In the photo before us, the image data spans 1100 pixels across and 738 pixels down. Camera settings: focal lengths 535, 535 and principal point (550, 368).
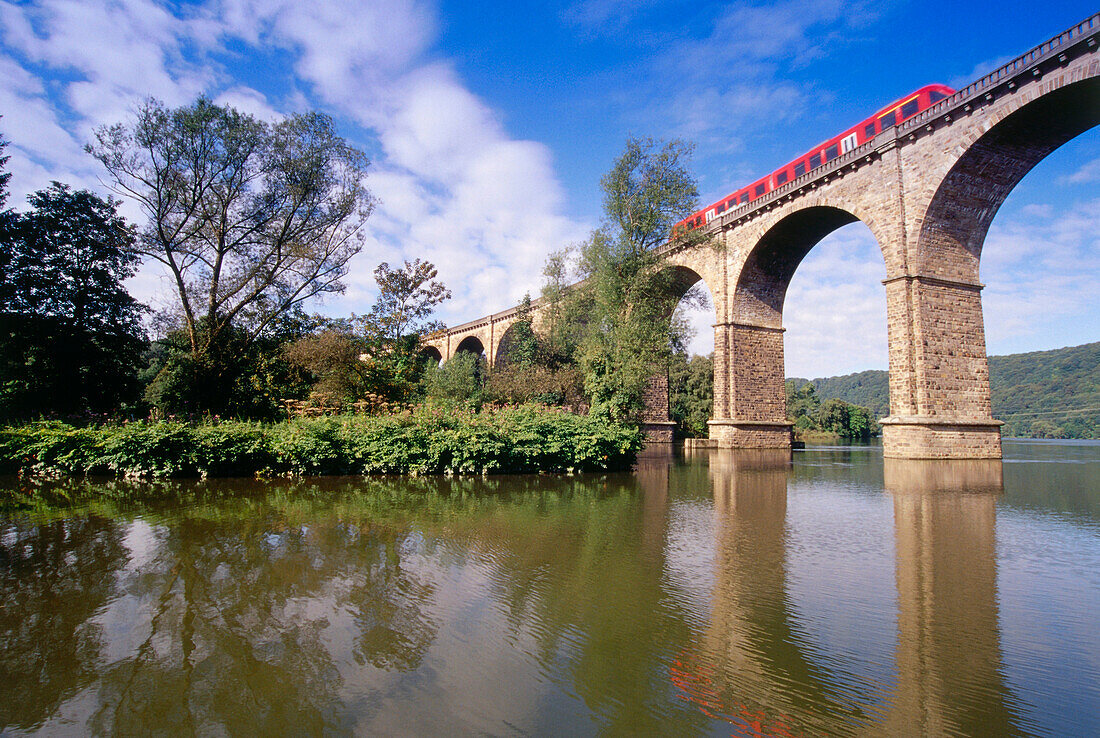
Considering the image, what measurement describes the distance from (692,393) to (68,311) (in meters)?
31.7

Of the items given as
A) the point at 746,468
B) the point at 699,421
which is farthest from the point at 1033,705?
the point at 699,421

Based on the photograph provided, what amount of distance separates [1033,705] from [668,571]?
222 cm

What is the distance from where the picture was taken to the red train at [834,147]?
16.5 m

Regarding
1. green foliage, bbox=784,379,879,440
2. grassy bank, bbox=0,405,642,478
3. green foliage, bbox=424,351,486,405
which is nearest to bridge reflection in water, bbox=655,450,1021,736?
grassy bank, bbox=0,405,642,478

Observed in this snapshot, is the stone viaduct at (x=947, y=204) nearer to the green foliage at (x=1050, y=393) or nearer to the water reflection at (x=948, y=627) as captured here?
the water reflection at (x=948, y=627)

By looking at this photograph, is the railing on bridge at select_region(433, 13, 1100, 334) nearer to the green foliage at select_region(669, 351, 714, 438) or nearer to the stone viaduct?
the stone viaduct

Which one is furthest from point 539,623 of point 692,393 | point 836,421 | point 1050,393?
point 1050,393

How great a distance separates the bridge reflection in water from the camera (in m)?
2.14

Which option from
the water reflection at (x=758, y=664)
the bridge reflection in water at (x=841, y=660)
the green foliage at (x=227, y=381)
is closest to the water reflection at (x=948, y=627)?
the bridge reflection in water at (x=841, y=660)

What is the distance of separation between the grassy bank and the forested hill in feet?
171

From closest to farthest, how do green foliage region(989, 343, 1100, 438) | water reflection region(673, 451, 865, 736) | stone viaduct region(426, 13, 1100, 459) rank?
water reflection region(673, 451, 865, 736) < stone viaduct region(426, 13, 1100, 459) < green foliage region(989, 343, 1100, 438)

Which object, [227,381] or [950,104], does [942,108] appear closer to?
[950,104]

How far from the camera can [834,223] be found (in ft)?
63.4

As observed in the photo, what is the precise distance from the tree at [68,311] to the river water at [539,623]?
12.0 m
